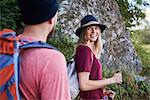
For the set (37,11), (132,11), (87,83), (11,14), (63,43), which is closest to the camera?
(37,11)

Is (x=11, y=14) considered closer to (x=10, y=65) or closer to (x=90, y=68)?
(x=90, y=68)

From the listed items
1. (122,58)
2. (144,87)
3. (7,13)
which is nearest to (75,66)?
(7,13)

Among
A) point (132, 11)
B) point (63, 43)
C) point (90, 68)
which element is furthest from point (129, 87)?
point (132, 11)

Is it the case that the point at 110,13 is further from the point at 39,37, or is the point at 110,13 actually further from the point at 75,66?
the point at 39,37

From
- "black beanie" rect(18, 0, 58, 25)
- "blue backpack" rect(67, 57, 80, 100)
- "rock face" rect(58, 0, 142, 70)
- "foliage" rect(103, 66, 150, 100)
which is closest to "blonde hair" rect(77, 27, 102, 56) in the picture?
"blue backpack" rect(67, 57, 80, 100)

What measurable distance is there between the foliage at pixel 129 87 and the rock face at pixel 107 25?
0.72 meters

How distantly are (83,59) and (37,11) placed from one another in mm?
1548

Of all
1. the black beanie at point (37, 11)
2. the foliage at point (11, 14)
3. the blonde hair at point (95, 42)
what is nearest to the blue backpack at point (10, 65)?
the black beanie at point (37, 11)

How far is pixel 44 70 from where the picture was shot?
1.87 meters

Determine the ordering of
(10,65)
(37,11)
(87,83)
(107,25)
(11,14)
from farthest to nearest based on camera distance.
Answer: (107,25)
(11,14)
(87,83)
(37,11)
(10,65)

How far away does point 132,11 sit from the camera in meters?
15.1

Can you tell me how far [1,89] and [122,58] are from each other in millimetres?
8759

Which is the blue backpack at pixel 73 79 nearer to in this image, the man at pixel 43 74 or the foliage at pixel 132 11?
the man at pixel 43 74

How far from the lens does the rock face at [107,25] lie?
9.57m
